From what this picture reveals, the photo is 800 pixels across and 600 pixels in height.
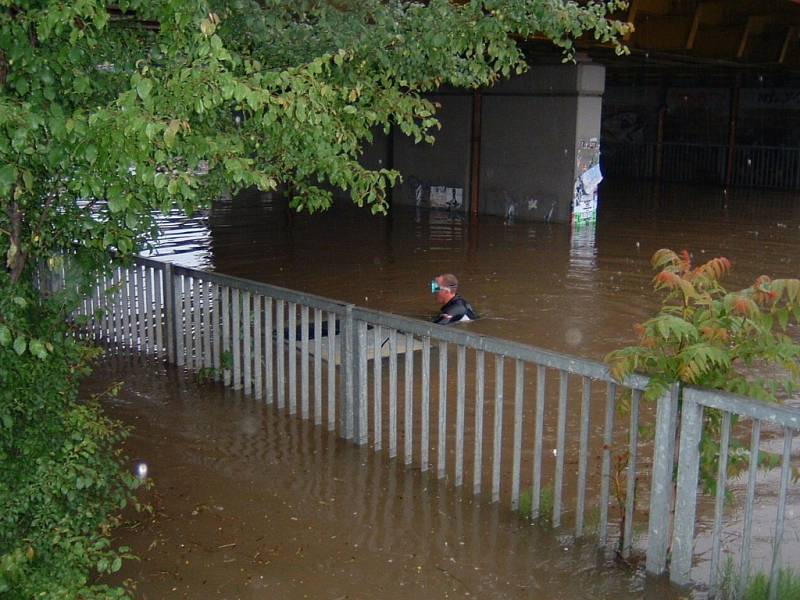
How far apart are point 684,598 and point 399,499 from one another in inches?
77.8

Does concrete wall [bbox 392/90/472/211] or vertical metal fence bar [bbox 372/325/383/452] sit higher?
concrete wall [bbox 392/90/472/211]

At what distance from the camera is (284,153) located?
5.04m

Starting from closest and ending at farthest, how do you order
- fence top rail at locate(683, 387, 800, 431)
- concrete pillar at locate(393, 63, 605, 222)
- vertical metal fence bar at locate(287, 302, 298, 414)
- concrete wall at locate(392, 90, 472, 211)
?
fence top rail at locate(683, 387, 800, 431)
vertical metal fence bar at locate(287, 302, 298, 414)
concrete pillar at locate(393, 63, 605, 222)
concrete wall at locate(392, 90, 472, 211)

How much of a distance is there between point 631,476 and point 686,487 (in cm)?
38

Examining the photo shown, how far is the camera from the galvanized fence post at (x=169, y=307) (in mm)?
8766

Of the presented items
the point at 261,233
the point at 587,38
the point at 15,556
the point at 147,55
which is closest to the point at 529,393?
the point at 147,55

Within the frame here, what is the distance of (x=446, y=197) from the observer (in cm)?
2397

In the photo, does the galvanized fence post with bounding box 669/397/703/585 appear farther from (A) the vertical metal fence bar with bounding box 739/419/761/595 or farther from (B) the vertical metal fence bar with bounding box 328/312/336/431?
(B) the vertical metal fence bar with bounding box 328/312/336/431

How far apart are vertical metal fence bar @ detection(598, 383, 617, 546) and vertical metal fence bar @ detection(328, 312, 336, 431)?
7.97 feet

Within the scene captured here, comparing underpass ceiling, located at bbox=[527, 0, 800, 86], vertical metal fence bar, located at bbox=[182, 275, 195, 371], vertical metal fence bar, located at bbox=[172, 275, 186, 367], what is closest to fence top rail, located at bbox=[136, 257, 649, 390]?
vertical metal fence bar, located at bbox=[182, 275, 195, 371]

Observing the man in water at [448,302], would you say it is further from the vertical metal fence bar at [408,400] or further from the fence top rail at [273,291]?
→ the vertical metal fence bar at [408,400]

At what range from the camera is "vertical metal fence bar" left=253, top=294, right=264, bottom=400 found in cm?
770

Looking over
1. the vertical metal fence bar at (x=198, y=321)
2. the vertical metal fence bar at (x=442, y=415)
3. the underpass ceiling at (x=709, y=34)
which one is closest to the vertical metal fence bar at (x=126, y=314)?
the vertical metal fence bar at (x=198, y=321)

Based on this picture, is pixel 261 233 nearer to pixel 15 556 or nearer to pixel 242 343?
pixel 242 343
